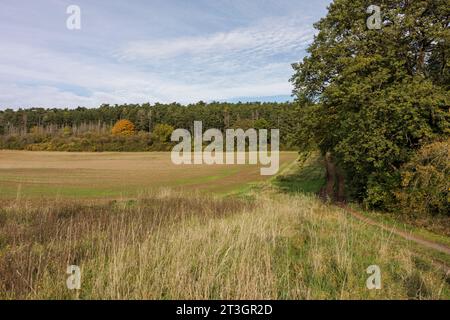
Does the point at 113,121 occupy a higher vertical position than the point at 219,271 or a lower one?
higher

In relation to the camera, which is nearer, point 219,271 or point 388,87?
point 219,271

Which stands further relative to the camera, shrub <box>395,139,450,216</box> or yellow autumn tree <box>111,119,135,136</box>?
yellow autumn tree <box>111,119,135,136</box>

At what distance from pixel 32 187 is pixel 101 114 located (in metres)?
134

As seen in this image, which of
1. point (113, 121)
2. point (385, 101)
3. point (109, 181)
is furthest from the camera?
point (113, 121)

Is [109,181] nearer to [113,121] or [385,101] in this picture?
[385,101]

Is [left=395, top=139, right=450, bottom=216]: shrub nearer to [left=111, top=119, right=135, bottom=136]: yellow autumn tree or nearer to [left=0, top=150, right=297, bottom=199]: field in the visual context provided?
[left=0, top=150, right=297, bottom=199]: field

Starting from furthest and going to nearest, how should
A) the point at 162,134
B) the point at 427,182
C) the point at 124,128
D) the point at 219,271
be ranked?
1. the point at 124,128
2. the point at 162,134
3. the point at 427,182
4. the point at 219,271

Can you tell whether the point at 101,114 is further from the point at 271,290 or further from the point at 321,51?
the point at 271,290

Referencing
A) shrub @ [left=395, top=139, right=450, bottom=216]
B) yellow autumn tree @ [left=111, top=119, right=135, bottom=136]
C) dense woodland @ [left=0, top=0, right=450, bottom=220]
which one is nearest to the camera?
shrub @ [left=395, top=139, right=450, bottom=216]

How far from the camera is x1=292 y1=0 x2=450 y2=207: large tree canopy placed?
1722 centimetres

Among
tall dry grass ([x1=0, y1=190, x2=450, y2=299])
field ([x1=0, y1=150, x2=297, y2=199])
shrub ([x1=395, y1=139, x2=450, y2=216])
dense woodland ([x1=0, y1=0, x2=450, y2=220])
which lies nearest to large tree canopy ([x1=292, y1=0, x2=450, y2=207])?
dense woodland ([x1=0, y1=0, x2=450, y2=220])

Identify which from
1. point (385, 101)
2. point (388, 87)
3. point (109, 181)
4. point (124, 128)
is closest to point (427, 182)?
point (385, 101)

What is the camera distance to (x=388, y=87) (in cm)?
1845
